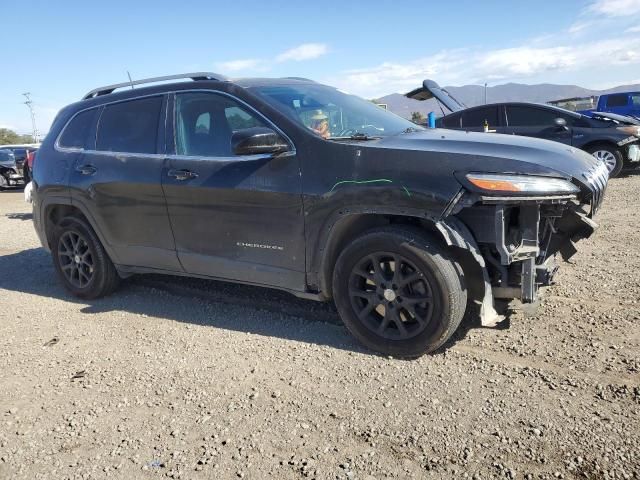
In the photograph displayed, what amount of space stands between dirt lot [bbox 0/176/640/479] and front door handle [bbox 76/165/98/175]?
128 cm

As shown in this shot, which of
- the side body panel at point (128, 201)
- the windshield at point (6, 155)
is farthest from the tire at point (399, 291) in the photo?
the windshield at point (6, 155)

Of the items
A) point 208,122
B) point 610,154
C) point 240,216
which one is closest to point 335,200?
point 240,216

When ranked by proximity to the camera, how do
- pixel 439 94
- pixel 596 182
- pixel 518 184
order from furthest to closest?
pixel 439 94 → pixel 596 182 → pixel 518 184

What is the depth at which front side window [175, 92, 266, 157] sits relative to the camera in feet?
13.3

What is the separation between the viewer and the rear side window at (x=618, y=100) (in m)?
18.0

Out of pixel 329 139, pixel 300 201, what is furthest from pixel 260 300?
pixel 329 139

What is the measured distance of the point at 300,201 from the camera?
12.2 ft

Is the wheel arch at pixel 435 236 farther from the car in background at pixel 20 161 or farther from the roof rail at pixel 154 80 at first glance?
the car in background at pixel 20 161

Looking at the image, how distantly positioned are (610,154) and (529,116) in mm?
1793

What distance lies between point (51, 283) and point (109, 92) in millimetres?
2281

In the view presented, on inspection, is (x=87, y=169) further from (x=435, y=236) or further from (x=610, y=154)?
(x=610, y=154)

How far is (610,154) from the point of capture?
1116 centimetres

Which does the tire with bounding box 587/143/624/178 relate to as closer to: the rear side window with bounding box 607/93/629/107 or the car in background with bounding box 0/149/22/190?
the rear side window with bounding box 607/93/629/107

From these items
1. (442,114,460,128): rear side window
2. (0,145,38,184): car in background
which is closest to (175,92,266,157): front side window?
(442,114,460,128): rear side window
